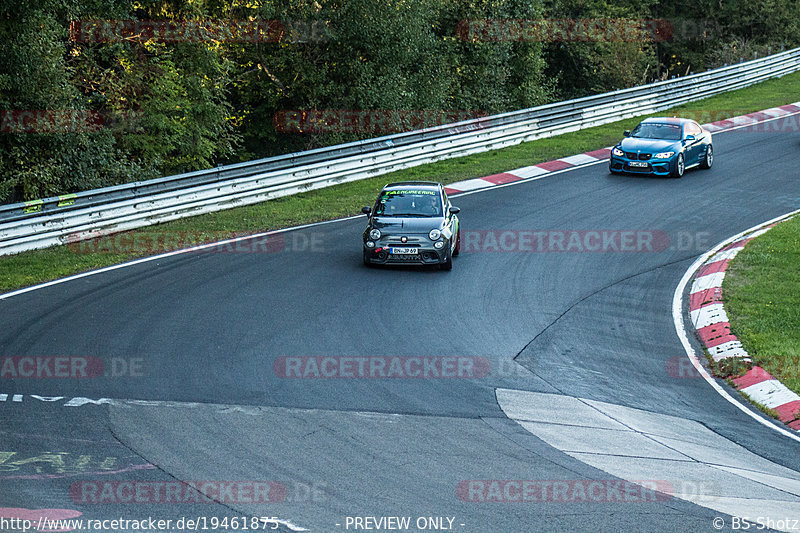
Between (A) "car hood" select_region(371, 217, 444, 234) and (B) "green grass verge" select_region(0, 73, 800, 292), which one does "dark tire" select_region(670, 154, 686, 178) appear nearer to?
(B) "green grass verge" select_region(0, 73, 800, 292)

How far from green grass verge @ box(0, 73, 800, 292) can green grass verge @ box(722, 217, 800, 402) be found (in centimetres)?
878

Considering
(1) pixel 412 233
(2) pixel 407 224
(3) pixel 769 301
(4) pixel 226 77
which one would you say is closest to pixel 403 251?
(1) pixel 412 233

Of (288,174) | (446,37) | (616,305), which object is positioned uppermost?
(446,37)

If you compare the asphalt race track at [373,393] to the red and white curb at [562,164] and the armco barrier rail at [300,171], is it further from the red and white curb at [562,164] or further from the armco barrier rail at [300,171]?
the red and white curb at [562,164]

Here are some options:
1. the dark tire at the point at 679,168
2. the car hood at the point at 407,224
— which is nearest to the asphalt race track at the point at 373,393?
the car hood at the point at 407,224

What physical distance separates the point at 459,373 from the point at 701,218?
1113 cm

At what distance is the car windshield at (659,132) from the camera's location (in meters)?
24.4

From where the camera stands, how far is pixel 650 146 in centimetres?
2406

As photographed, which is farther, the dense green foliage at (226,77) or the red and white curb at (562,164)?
the red and white curb at (562,164)

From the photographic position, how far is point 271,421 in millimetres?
9289

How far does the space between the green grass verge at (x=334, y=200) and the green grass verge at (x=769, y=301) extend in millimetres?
8783

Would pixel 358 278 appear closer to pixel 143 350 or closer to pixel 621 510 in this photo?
pixel 143 350

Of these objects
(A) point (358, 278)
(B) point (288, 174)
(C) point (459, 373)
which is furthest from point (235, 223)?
(C) point (459, 373)

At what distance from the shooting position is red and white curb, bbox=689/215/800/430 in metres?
10.8
